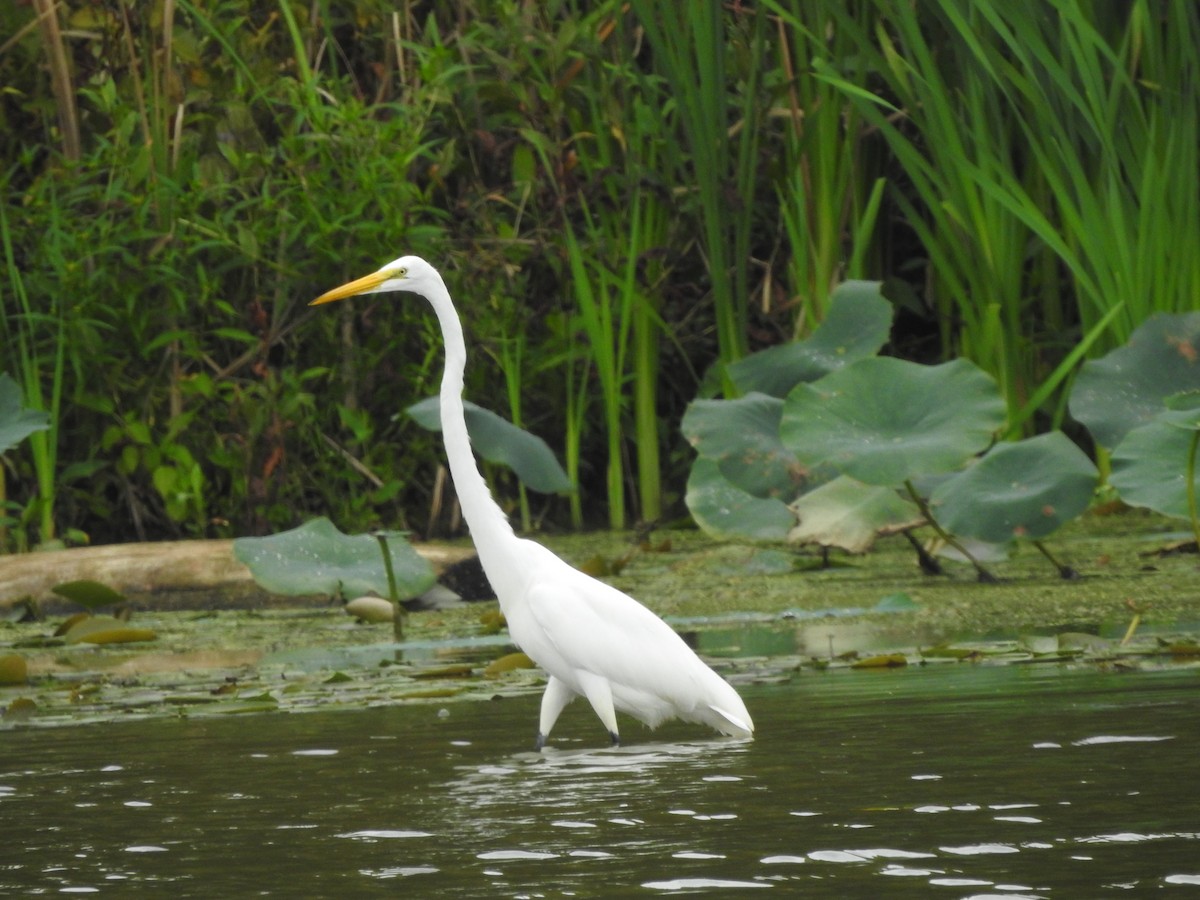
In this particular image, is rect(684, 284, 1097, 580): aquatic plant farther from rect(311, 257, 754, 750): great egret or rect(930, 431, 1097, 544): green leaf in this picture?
rect(311, 257, 754, 750): great egret

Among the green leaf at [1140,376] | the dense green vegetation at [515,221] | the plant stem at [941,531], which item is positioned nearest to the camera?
the plant stem at [941,531]

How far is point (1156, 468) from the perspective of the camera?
5.36 metres

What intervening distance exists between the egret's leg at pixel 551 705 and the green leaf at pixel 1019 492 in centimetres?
178

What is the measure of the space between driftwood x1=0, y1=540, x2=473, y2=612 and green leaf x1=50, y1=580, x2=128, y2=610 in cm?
37

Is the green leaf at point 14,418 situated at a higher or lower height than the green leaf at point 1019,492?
higher

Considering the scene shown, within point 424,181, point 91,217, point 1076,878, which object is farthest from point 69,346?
point 1076,878

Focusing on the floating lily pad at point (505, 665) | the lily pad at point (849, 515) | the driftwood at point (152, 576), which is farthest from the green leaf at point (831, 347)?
the floating lily pad at point (505, 665)

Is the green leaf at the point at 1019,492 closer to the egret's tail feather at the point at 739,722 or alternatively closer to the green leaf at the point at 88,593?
the egret's tail feather at the point at 739,722

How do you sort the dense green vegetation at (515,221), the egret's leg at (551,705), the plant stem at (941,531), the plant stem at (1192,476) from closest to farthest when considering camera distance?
1. the egret's leg at (551,705)
2. the plant stem at (1192,476)
3. the plant stem at (941,531)
4. the dense green vegetation at (515,221)

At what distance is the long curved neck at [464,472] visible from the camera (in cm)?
446

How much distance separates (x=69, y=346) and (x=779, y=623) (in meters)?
3.24

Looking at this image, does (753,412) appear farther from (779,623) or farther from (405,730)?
(405,730)

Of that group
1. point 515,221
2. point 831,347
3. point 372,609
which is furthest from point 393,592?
point 515,221

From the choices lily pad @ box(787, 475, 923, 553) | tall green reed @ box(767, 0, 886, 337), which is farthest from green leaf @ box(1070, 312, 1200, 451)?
tall green reed @ box(767, 0, 886, 337)
